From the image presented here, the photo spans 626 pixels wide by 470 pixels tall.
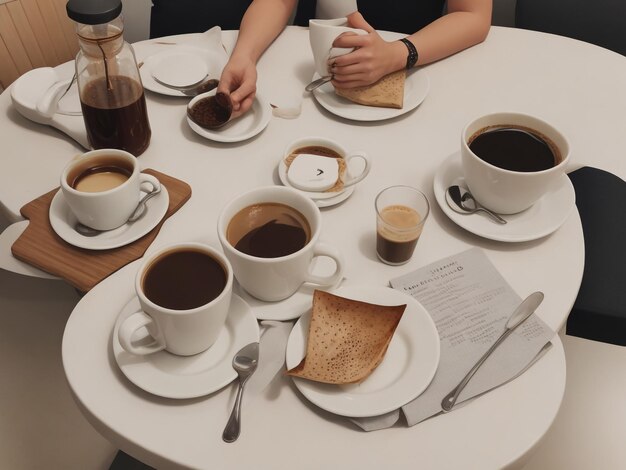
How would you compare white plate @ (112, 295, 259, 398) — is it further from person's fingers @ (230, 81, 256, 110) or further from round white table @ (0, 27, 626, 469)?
person's fingers @ (230, 81, 256, 110)

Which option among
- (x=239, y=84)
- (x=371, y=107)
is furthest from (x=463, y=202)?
(x=239, y=84)

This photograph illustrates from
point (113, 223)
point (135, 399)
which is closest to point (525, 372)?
point (135, 399)

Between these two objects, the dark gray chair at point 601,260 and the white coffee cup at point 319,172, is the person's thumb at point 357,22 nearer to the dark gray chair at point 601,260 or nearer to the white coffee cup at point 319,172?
the white coffee cup at point 319,172

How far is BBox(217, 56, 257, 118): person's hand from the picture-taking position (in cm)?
116

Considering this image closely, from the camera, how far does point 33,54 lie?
5.72ft

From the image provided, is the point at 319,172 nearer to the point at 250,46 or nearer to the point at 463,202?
the point at 463,202

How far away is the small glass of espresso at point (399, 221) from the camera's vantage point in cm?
87

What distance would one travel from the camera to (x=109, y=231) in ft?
3.08

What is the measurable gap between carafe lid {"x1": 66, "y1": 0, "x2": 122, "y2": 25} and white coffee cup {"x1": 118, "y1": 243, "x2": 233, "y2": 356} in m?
0.41

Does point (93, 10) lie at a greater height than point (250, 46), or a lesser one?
greater

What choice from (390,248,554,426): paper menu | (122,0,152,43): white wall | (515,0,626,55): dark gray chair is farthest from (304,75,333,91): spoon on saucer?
(122,0,152,43): white wall

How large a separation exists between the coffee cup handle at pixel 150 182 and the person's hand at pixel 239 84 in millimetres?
255

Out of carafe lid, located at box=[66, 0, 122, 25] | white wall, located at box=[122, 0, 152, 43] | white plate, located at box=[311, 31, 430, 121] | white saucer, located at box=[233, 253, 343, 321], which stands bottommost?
white wall, located at box=[122, 0, 152, 43]

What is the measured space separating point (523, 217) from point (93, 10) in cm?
80
